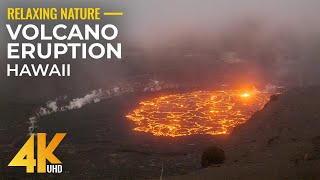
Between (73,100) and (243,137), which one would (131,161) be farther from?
(73,100)

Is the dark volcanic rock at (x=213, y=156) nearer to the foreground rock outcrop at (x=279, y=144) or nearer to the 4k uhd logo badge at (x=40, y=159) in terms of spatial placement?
the foreground rock outcrop at (x=279, y=144)

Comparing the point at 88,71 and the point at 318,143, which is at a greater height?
the point at 88,71

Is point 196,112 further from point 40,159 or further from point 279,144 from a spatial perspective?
point 40,159

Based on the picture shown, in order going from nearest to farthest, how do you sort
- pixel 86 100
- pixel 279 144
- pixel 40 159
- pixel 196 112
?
pixel 40 159
pixel 279 144
pixel 196 112
pixel 86 100

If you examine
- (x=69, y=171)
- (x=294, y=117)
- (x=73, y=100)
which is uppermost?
(x=73, y=100)

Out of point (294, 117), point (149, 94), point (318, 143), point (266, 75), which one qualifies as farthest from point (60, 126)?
point (266, 75)

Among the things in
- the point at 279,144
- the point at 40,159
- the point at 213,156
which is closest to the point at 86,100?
the point at 213,156

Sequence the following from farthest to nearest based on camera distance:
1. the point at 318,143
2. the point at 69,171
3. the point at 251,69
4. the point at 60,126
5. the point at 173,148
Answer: the point at 251,69 → the point at 60,126 → the point at 173,148 → the point at 69,171 → the point at 318,143

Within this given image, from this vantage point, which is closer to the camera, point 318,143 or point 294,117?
point 318,143

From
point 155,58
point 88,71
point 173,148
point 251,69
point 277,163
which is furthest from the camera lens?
point 155,58
